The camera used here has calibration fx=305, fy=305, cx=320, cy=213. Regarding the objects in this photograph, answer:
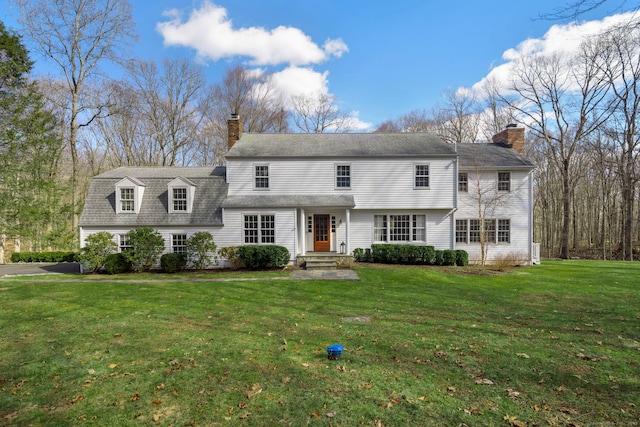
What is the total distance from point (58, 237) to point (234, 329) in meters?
21.2

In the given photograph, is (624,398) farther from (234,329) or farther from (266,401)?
(234,329)

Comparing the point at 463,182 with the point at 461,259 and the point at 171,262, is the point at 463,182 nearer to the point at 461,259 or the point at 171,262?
the point at 461,259

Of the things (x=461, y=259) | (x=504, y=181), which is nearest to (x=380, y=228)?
(x=461, y=259)

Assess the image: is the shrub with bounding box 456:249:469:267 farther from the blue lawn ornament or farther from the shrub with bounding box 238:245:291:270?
the blue lawn ornament

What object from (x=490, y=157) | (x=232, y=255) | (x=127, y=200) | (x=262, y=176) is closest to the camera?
(x=232, y=255)

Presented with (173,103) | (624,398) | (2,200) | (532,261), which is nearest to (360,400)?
(624,398)

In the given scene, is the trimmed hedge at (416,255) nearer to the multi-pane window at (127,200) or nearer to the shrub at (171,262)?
the shrub at (171,262)

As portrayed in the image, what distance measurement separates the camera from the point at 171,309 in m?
8.18

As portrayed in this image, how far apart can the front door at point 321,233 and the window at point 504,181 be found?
34.6 ft

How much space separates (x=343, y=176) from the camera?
17188 millimetres

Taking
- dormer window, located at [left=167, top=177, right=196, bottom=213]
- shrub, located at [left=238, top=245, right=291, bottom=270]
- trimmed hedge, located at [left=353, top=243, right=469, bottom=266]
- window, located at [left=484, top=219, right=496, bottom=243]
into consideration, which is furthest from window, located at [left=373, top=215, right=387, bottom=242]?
dormer window, located at [left=167, top=177, right=196, bottom=213]

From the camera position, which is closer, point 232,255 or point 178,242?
point 232,255

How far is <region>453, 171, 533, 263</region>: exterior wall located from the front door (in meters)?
7.72

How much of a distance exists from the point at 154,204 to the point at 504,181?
20010mm
